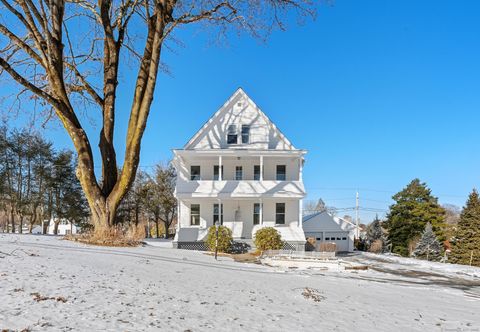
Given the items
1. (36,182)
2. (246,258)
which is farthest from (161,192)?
(246,258)

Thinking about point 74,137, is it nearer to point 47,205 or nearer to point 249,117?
point 249,117

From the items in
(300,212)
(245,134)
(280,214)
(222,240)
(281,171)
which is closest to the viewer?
(222,240)

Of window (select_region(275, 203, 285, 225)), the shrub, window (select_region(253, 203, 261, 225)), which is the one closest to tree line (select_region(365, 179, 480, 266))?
the shrub

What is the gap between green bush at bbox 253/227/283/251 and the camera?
61.1 ft

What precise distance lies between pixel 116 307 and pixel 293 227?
1847 cm

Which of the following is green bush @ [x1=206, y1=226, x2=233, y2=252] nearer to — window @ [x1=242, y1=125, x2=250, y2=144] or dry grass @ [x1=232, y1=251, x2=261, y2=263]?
dry grass @ [x1=232, y1=251, x2=261, y2=263]

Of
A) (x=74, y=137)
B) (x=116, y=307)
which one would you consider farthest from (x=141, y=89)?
(x=116, y=307)

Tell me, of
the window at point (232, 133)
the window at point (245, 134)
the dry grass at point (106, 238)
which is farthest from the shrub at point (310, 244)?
the dry grass at point (106, 238)

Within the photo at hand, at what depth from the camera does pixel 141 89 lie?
35.3 ft

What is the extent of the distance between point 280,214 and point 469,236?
19851 mm

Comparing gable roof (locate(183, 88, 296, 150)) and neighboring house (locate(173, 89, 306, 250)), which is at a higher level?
gable roof (locate(183, 88, 296, 150))

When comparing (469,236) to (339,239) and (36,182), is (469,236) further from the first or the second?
(36,182)

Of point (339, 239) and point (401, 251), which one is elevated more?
point (339, 239)

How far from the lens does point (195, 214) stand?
71.9 ft
